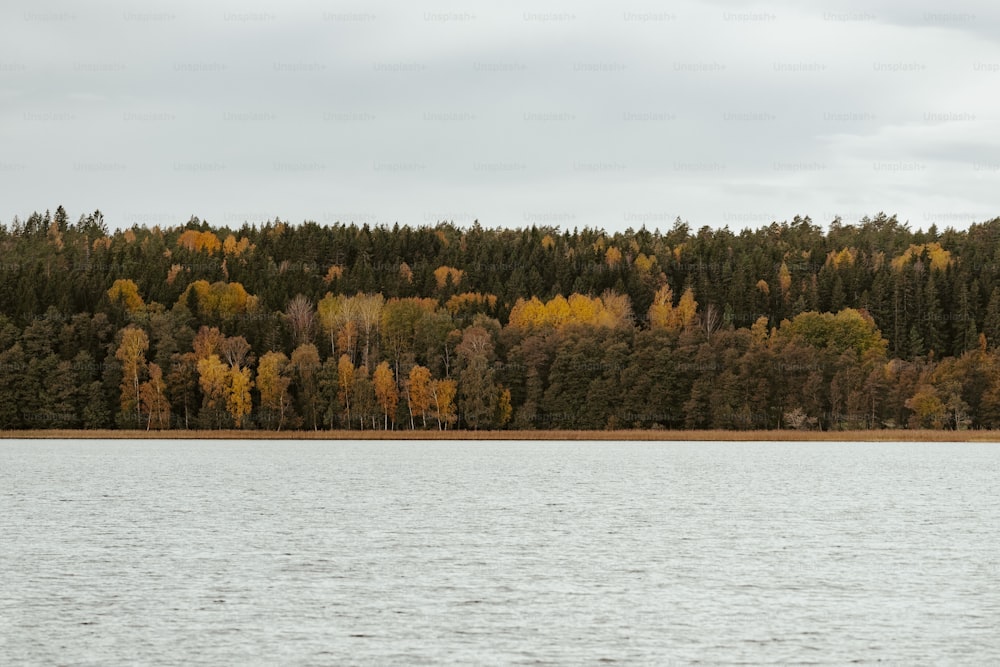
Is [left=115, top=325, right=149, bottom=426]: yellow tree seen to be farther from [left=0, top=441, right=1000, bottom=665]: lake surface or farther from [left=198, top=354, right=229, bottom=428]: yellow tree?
[left=0, top=441, right=1000, bottom=665]: lake surface

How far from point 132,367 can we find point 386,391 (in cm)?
2435

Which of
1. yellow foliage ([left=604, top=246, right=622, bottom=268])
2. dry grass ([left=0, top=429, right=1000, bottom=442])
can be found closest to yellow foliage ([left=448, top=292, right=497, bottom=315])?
dry grass ([left=0, top=429, right=1000, bottom=442])

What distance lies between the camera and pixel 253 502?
48875 millimetres

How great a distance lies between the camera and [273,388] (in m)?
119

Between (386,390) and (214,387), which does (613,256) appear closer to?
(386,390)

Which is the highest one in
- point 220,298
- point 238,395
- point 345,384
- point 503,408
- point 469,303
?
point 220,298

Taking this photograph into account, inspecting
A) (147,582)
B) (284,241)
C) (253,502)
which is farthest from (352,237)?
(147,582)

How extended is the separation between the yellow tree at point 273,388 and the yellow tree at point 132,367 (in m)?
11.5

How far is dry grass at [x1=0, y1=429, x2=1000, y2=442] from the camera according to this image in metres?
A: 108

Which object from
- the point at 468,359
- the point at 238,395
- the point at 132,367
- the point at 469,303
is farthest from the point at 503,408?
the point at 132,367

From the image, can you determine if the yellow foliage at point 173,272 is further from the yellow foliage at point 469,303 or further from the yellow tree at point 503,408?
the yellow tree at point 503,408

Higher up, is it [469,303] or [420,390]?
[469,303]

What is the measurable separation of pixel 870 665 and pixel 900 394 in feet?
350

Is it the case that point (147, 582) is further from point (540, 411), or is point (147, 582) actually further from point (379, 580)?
point (540, 411)
